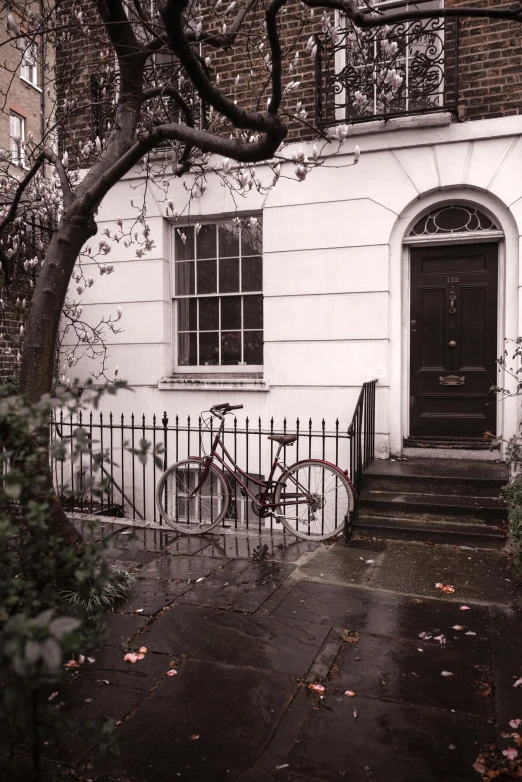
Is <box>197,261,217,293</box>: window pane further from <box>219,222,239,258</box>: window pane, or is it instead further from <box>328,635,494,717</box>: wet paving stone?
<box>328,635,494,717</box>: wet paving stone

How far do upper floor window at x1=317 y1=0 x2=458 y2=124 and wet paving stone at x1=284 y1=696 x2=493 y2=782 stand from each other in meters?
6.41

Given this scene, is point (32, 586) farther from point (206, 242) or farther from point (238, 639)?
point (206, 242)

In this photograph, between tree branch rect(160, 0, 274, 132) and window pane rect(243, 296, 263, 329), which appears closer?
tree branch rect(160, 0, 274, 132)

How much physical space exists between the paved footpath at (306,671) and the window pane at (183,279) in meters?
4.47

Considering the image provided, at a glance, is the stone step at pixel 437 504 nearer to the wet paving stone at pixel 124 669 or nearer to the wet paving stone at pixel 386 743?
the wet paving stone at pixel 386 743

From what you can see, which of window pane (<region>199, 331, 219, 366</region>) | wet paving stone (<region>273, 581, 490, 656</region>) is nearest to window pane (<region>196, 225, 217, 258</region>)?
window pane (<region>199, 331, 219, 366</region>)

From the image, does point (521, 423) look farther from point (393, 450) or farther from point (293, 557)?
point (293, 557)

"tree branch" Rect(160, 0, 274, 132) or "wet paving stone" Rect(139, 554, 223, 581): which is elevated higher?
"tree branch" Rect(160, 0, 274, 132)

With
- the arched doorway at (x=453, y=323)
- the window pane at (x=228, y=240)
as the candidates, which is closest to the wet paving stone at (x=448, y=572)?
the arched doorway at (x=453, y=323)

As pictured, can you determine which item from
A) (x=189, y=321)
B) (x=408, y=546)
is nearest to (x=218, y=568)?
A: (x=408, y=546)

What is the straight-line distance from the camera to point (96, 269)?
905cm

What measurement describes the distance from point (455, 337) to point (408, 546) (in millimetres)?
2911

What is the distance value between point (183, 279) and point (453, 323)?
390 centimetres

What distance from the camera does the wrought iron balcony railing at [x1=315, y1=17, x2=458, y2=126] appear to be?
7.17 meters
